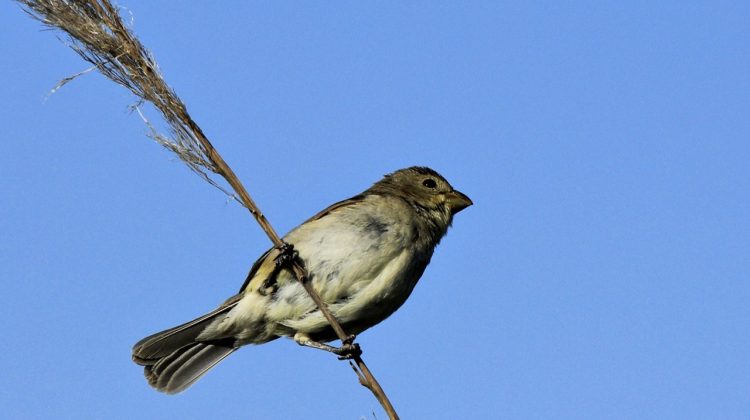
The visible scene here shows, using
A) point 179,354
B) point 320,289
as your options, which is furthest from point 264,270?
point 179,354

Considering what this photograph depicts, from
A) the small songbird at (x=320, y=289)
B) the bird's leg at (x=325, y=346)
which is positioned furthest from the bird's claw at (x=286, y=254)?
the bird's leg at (x=325, y=346)

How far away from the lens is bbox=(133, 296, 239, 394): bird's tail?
580 cm

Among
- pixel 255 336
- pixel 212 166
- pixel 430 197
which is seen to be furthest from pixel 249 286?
pixel 212 166

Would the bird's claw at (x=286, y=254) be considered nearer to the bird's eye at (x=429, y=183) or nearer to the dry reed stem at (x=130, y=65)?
the dry reed stem at (x=130, y=65)

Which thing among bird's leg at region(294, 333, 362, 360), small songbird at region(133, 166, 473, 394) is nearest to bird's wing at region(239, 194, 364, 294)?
small songbird at region(133, 166, 473, 394)

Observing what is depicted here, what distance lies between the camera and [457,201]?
6602mm

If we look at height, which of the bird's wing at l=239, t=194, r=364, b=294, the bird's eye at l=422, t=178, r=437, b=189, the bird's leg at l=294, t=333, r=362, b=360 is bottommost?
the bird's leg at l=294, t=333, r=362, b=360

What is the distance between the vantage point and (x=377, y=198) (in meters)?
5.95

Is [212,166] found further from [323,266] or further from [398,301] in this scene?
[398,301]

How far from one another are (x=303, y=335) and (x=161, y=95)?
2413mm

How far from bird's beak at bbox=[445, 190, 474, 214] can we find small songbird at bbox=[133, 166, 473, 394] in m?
0.39

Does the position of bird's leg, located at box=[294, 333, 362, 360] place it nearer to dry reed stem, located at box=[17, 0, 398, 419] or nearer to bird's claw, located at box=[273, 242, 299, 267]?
bird's claw, located at box=[273, 242, 299, 267]

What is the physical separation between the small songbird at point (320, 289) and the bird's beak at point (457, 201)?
39 centimetres

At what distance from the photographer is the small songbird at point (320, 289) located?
17.6 ft
